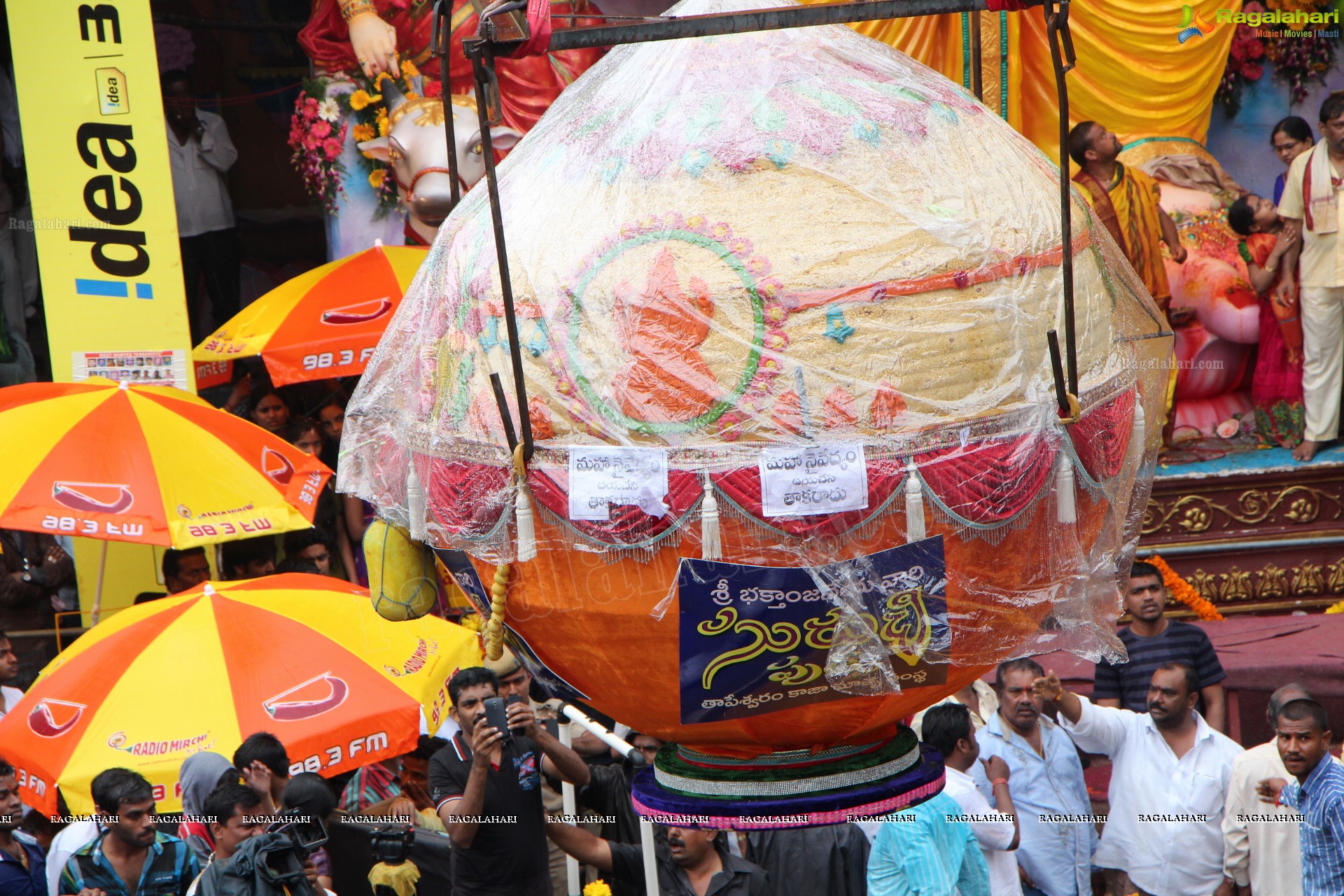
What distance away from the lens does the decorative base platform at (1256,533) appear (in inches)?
326

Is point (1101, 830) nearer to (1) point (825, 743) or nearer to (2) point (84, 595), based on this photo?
(1) point (825, 743)

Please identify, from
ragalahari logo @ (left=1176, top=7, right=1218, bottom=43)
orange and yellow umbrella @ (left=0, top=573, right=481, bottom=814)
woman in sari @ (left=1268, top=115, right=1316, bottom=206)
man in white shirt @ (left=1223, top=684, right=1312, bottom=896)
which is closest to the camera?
orange and yellow umbrella @ (left=0, top=573, right=481, bottom=814)

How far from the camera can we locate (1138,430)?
277 cm

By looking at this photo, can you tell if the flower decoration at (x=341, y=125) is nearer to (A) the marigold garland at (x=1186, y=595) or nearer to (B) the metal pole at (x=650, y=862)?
(A) the marigold garland at (x=1186, y=595)

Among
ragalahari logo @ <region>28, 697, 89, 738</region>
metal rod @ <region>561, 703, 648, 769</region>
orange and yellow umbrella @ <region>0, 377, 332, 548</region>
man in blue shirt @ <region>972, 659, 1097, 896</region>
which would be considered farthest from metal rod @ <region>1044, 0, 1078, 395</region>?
orange and yellow umbrella @ <region>0, 377, 332, 548</region>

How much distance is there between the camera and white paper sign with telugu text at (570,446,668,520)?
2.34m

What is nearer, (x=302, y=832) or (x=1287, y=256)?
(x=302, y=832)

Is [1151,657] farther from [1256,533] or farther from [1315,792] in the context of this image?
[1256,533]

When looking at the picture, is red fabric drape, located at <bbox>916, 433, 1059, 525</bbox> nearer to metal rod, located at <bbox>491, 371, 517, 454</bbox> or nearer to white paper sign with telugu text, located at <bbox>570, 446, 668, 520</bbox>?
white paper sign with telugu text, located at <bbox>570, 446, 668, 520</bbox>

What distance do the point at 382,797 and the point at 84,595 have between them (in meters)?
2.66

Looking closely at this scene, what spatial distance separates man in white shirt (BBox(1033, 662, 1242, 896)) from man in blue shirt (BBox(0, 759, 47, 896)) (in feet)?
11.3

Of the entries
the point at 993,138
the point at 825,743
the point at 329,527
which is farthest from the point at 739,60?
the point at 329,527

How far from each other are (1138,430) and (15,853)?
150 inches

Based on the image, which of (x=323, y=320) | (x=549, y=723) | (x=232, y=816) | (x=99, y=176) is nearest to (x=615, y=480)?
(x=232, y=816)
